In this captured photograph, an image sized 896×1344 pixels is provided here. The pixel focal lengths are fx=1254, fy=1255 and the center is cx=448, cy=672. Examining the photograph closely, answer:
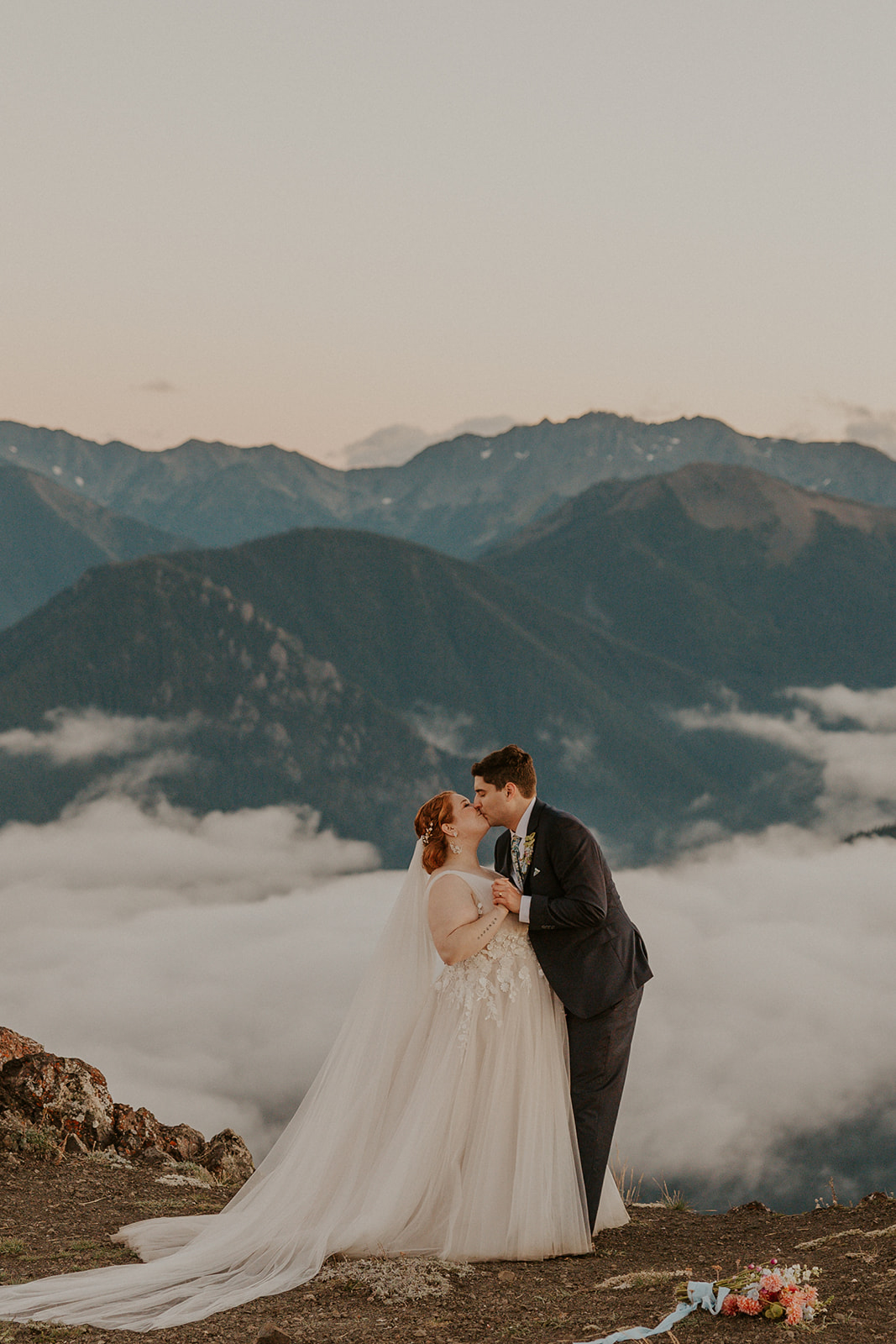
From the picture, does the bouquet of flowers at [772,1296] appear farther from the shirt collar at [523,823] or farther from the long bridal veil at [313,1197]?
the shirt collar at [523,823]

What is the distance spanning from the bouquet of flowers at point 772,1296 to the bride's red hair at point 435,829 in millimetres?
2603

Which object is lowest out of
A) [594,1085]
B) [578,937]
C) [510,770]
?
[594,1085]

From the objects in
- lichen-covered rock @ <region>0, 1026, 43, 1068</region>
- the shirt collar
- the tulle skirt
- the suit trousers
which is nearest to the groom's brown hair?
the shirt collar

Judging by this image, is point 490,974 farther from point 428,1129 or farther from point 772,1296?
point 772,1296

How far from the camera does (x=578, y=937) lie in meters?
6.97

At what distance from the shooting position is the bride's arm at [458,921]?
6.95 meters

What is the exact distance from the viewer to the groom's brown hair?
6.89m

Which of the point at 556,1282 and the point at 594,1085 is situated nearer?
the point at 556,1282

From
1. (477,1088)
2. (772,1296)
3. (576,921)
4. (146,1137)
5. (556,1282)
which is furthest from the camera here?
(146,1137)

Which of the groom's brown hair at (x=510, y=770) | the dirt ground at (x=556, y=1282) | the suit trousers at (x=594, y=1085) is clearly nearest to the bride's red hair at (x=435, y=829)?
the groom's brown hair at (x=510, y=770)

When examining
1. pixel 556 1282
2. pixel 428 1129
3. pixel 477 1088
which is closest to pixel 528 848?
pixel 477 1088

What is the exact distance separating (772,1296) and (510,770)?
2829 millimetres

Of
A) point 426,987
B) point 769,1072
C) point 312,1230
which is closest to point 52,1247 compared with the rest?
point 312,1230

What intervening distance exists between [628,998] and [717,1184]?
135074 millimetres
